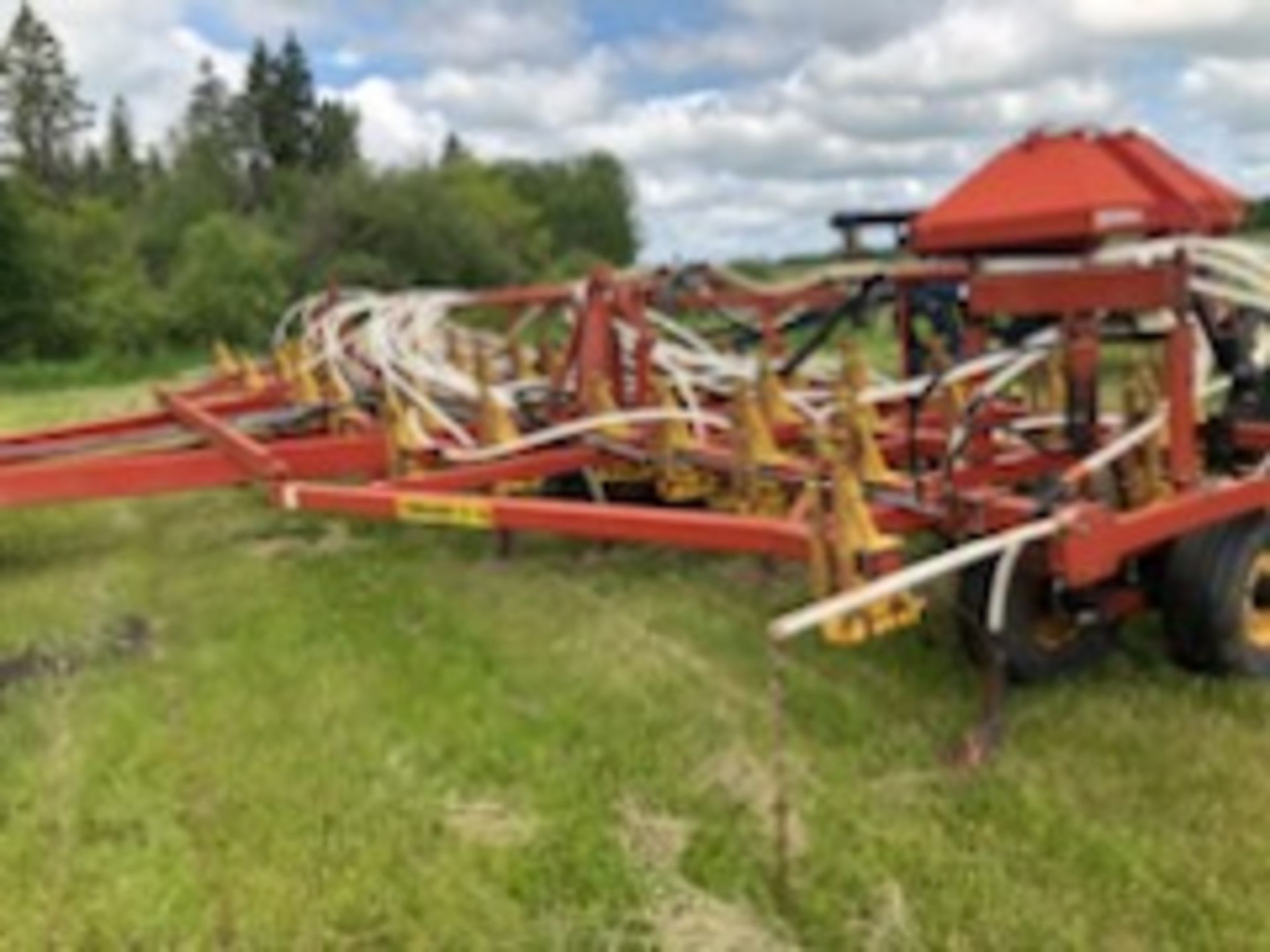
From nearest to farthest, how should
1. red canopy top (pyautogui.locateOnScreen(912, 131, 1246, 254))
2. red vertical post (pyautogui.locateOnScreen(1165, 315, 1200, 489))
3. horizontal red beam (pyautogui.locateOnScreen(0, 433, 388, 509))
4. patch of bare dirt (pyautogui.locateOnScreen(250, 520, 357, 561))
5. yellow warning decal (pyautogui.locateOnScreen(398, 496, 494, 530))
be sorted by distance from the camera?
red canopy top (pyautogui.locateOnScreen(912, 131, 1246, 254))
red vertical post (pyautogui.locateOnScreen(1165, 315, 1200, 489))
yellow warning decal (pyautogui.locateOnScreen(398, 496, 494, 530))
horizontal red beam (pyautogui.locateOnScreen(0, 433, 388, 509))
patch of bare dirt (pyautogui.locateOnScreen(250, 520, 357, 561))

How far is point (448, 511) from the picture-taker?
5.29 m

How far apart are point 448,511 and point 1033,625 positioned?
6.24 feet

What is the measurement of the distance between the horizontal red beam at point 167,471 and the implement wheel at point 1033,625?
9.52ft

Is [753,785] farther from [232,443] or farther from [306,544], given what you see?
[306,544]

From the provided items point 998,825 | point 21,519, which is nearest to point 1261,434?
point 998,825

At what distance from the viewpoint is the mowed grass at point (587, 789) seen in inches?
132

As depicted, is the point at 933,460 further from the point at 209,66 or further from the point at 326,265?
the point at 209,66

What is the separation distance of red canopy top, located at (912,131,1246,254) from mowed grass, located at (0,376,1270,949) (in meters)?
1.30

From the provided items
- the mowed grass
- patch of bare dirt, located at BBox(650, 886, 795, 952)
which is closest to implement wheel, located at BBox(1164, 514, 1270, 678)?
the mowed grass

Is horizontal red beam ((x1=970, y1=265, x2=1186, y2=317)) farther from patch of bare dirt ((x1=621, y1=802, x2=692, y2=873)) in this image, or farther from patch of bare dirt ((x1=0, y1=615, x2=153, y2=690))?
patch of bare dirt ((x1=0, y1=615, x2=153, y2=690))

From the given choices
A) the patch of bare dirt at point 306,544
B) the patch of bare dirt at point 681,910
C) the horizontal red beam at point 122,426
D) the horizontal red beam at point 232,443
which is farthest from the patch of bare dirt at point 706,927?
the horizontal red beam at point 122,426

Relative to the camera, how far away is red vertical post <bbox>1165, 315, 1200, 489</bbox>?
438 cm

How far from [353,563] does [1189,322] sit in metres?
3.64

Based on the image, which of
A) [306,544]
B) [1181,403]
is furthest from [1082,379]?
[306,544]
